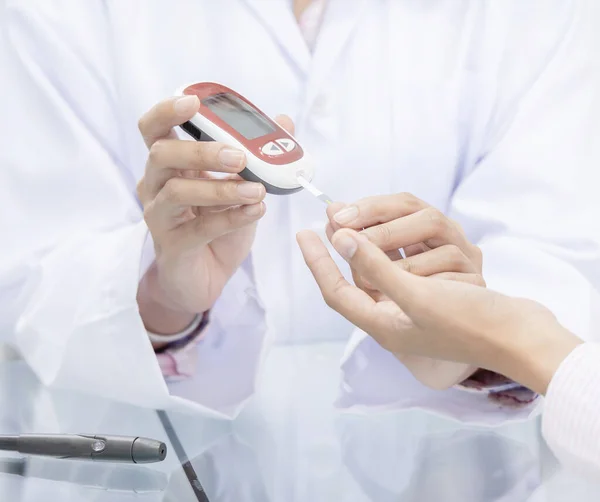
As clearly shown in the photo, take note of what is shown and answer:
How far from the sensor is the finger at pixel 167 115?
1.93 ft

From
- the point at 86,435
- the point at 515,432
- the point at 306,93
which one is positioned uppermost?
the point at 306,93

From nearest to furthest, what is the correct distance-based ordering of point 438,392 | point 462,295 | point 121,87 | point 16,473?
point 462,295 < point 16,473 < point 438,392 < point 121,87

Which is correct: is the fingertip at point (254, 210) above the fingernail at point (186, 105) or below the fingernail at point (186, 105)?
below

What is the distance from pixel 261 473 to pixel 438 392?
7.7 inches

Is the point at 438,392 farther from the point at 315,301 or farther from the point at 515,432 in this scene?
the point at 315,301

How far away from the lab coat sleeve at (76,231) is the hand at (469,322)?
27 centimetres

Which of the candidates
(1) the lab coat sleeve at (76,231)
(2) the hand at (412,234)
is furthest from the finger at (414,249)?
(1) the lab coat sleeve at (76,231)

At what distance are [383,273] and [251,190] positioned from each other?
139mm

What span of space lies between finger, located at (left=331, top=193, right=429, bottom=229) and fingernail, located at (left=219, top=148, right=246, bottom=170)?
83mm

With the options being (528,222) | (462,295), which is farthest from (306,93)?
(462,295)

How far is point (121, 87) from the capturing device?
819mm

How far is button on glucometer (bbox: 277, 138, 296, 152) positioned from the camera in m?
0.60

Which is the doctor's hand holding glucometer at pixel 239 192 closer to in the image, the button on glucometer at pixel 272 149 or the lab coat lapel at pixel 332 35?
the button on glucometer at pixel 272 149

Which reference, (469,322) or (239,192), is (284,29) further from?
(469,322)
